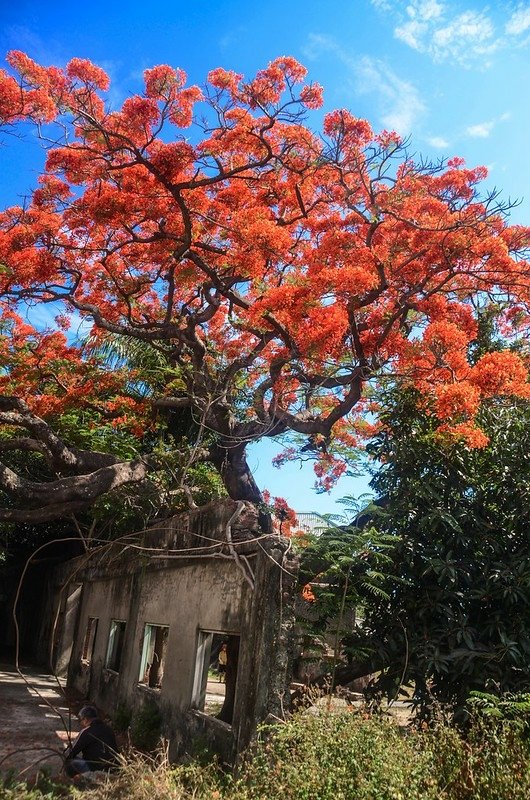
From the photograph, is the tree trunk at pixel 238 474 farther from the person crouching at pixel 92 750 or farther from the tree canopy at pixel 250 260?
the person crouching at pixel 92 750

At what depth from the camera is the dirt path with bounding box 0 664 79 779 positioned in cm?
665

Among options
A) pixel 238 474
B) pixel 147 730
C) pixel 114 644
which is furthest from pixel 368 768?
pixel 114 644

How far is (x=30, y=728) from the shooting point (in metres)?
8.59

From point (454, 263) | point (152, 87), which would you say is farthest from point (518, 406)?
point (152, 87)

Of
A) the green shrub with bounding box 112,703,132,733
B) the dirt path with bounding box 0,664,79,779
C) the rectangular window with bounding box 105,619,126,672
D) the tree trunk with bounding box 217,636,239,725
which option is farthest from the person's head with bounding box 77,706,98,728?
the rectangular window with bounding box 105,619,126,672

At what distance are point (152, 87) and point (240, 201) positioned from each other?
208cm

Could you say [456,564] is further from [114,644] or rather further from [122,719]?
[114,644]

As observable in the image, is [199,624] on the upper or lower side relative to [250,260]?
lower

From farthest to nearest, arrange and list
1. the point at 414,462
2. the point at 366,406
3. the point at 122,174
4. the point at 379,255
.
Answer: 1. the point at 366,406
2. the point at 122,174
3. the point at 379,255
4. the point at 414,462

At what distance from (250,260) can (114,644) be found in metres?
6.28

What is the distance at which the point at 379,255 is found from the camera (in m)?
8.51

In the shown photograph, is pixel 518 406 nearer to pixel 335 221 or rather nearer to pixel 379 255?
pixel 379 255

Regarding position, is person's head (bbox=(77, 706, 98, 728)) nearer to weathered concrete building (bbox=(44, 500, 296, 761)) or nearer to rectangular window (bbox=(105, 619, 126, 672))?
weathered concrete building (bbox=(44, 500, 296, 761))

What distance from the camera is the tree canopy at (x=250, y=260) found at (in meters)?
8.02
